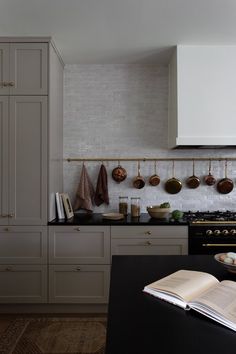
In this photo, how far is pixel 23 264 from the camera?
8.84 ft

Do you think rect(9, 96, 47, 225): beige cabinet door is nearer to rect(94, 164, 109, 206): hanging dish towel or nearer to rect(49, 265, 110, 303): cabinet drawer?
rect(49, 265, 110, 303): cabinet drawer

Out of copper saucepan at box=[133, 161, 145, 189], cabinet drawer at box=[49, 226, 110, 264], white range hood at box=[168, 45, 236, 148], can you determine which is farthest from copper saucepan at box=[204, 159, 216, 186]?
cabinet drawer at box=[49, 226, 110, 264]

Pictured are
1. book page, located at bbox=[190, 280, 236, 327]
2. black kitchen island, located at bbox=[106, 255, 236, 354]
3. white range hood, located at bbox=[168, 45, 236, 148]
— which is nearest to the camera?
black kitchen island, located at bbox=[106, 255, 236, 354]

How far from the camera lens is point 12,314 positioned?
2754 mm

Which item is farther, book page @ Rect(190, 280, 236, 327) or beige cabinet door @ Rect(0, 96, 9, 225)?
beige cabinet door @ Rect(0, 96, 9, 225)

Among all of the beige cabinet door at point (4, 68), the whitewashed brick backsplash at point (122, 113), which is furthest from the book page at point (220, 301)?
the beige cabinet door at point (4, 68)

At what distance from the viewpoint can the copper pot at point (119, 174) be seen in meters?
3.25

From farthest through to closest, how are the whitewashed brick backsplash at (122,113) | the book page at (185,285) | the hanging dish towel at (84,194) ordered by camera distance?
the whitewashed brick backsplash at (122,113)
the hanging dish towel at (84,194)
the book page at (185,285)

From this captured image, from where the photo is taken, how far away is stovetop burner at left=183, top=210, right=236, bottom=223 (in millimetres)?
2754

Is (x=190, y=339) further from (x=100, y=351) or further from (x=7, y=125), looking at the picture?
(x=7, y=125)

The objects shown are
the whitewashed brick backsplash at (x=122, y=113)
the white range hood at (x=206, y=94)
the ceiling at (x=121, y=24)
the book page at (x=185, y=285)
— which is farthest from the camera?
the whitewashed brick backsplash at (x=122, y=113)

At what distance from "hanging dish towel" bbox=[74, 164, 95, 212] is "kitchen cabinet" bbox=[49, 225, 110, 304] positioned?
0.52 metres

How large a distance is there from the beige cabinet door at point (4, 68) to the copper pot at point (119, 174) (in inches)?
54.4

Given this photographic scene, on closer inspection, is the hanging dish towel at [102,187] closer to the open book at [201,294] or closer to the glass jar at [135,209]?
the glass jar at [135,209]
